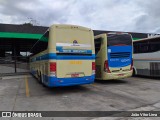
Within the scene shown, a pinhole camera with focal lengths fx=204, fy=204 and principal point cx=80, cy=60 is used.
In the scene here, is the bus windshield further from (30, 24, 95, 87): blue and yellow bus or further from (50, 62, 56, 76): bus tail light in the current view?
(50, 62, 56, 76): bus tail light

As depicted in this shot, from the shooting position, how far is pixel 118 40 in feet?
40.9

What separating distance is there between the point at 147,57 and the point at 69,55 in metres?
7.63

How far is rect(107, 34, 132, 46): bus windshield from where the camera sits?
12281 mm

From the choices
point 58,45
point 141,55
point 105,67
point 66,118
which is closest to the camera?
point 66,118

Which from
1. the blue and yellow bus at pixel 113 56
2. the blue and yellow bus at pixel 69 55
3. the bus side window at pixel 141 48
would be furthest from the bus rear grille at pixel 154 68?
the blue and yellow bus at pixel 69 55

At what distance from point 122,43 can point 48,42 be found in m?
5.24

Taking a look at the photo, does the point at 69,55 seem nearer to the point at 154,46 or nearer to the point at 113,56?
the point at 113,56

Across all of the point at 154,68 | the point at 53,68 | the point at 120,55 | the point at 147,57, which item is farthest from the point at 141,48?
the point at 53,68

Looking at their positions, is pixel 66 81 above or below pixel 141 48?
below

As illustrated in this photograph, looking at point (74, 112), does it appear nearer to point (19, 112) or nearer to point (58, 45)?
point (19, 112)

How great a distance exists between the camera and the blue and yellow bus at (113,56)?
40.0 feet

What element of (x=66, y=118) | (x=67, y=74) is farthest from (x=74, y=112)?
(x=67, y=74)

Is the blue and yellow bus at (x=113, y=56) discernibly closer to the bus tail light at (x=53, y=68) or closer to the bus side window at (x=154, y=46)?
the bus side window at (x=154, y=46)

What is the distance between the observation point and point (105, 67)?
12.2 meters
